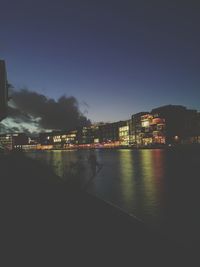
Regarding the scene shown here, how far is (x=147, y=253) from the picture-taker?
25.7ft

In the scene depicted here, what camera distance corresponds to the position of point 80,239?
877 cm

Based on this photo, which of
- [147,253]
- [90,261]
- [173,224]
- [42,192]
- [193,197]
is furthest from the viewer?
[193,197]

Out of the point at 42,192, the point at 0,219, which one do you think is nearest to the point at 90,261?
the point at 0,219

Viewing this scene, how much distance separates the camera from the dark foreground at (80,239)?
7.27 meters

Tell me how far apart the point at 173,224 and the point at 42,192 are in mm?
7521

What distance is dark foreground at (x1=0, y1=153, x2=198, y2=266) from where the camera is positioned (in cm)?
727

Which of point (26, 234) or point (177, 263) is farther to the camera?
point (26, 234)

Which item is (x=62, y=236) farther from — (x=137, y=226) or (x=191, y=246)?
(x=191, y=246)

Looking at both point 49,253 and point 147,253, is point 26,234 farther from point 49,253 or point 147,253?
point 147,253

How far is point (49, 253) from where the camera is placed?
297 inches

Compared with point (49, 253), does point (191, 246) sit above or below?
below

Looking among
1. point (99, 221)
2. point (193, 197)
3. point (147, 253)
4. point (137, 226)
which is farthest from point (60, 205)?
point (193, 197)

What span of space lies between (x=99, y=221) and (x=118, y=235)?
73.4 inches

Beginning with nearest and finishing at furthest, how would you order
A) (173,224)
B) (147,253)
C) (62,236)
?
1. (147,253)
2. (62,236)
3. (173,224)
